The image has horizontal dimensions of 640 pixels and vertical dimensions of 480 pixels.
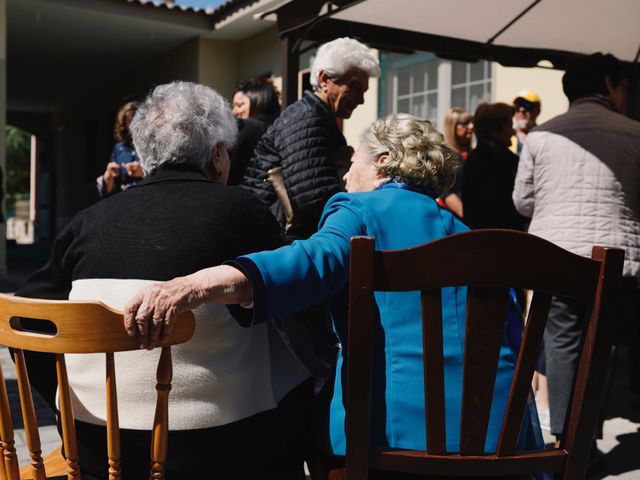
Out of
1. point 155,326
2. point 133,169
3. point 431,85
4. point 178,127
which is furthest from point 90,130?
point 155,326

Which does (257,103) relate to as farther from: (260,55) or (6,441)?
(260,55)

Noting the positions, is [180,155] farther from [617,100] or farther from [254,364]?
[617,100]

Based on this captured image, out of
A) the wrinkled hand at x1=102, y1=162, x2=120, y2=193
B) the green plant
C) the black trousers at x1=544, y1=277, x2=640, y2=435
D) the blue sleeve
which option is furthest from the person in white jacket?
the green plant

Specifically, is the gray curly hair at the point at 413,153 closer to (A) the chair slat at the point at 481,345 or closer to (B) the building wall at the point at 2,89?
(A) the chair slat at the point at 481,345

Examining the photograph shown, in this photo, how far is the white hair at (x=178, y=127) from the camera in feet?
5.79

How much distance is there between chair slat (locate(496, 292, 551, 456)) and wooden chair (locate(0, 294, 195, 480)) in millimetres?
613

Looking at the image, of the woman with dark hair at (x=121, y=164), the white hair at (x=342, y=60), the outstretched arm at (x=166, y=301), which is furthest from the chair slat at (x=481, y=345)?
the woman with dark hair at (x=121, y=164)

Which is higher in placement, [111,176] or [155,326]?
[111,176]

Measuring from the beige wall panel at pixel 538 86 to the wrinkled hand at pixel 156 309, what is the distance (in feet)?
18.7

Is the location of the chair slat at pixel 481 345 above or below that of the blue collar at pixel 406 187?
below

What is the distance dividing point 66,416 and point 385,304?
2.15 feet

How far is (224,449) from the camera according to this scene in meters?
1.61

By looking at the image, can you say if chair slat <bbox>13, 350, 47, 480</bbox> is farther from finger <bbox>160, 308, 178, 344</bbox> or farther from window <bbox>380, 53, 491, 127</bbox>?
window <bbox>380, 53, 491, 127</bbox>

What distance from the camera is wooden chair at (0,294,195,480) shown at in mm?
1241
